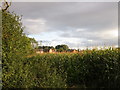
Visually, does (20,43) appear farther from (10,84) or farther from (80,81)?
(80,81)

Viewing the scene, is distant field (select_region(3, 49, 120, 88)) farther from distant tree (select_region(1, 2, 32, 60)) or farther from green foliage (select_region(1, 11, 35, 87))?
distant tree (select_region(1, 2, 32, 60))

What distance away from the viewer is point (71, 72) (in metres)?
11.0

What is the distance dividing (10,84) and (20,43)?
1794 millimetres

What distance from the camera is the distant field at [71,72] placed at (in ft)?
28.0

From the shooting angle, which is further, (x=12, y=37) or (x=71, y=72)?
(x=71, y=72)

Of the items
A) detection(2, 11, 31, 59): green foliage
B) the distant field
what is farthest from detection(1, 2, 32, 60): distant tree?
the distant field

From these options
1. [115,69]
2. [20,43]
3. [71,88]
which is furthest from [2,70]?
[115,69]

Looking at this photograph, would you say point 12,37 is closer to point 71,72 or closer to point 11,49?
point 11,49

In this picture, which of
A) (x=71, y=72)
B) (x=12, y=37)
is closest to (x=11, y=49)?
(x=12, y=37)

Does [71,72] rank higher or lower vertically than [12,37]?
lower

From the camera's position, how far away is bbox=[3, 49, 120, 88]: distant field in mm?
8523

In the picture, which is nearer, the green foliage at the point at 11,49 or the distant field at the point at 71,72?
the green foliage at the point at 11,49

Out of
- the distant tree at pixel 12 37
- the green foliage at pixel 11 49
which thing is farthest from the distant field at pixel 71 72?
the distant tree at pixel 12 37

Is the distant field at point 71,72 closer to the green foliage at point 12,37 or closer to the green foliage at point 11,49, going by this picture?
the green foliage at point 11,49
